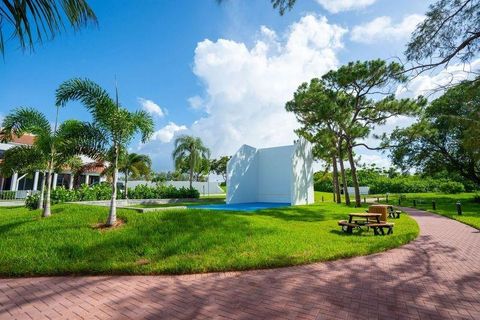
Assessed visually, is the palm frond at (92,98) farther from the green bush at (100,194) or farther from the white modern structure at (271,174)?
the white modern structure at (271,174)

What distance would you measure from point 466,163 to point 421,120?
12.9m

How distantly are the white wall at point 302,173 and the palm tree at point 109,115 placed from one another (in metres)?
14.9

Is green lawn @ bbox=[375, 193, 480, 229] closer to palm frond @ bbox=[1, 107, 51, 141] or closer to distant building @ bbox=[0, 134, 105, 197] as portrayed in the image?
palm frond @ bbox=[1, 107, 51, 141]

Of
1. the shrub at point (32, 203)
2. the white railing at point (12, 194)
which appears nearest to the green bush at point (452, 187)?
the shrub at point (32, 203)

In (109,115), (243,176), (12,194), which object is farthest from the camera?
(243,176)

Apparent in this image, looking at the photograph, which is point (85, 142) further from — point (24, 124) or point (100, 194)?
point (100, 194)

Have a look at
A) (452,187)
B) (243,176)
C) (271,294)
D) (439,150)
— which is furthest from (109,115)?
(452,187)

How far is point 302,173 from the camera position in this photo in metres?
23.8

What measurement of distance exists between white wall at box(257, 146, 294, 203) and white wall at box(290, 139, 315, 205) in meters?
0.78

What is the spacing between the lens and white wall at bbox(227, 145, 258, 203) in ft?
76.8

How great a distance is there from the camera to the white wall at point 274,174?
2444 centimetres

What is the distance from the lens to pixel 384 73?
Answer: 7684 mm

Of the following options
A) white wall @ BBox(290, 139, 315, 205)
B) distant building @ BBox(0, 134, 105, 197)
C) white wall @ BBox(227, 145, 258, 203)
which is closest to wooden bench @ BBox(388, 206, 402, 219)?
white wall @ BBox(290, 139, 315, 205)

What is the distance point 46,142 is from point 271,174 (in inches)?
713
